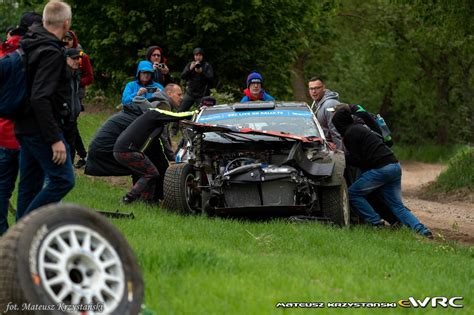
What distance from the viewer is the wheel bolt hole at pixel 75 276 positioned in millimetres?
5570

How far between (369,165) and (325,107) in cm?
172

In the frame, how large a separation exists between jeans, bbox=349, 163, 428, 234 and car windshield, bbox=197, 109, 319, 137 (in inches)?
36.2

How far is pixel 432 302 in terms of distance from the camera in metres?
7.38

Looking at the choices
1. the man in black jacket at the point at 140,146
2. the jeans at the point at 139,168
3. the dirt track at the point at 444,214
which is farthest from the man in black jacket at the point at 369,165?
the jeans at the point at 139,168

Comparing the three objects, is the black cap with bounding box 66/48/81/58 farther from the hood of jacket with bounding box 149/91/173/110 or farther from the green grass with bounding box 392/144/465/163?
the green grass with bounding box 392/144/465/163

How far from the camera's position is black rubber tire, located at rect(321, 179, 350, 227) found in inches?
483

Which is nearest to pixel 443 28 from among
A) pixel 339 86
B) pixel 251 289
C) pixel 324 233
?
pixel 324 233

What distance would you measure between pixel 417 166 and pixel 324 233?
27.7m

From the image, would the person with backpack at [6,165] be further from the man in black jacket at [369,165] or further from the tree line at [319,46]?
the tree line at [319,46]

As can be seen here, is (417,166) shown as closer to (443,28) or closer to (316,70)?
(316,70)

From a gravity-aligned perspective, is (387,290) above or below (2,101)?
below

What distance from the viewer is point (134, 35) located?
26844 mm

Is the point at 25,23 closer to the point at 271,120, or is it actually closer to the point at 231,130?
the point at 231,130

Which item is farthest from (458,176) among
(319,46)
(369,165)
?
(319,46)
